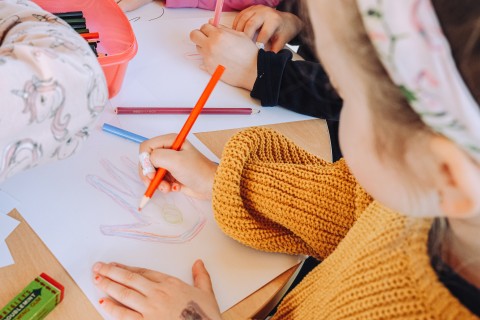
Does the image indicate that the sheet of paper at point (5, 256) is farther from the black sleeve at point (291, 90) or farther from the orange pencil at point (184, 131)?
the black sleeve at point (291, 90)

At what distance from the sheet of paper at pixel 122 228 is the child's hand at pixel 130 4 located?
1.12ft

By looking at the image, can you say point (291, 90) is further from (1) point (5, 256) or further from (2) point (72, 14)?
(1) point (5, 256)

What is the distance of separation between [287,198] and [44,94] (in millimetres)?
302

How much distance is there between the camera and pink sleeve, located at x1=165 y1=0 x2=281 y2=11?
0.89m

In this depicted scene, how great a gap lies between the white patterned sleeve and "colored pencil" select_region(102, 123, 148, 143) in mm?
138

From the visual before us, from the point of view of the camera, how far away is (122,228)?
20.7 inches

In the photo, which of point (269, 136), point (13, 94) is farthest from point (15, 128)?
point (269, 136)

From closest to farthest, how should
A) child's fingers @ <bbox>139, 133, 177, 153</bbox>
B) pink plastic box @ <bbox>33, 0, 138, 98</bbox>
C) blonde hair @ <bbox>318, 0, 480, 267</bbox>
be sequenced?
blonde hair @ <bbox>318, 0, 480, 267</bbox> < child's fingers @ <bbox>139, 133, 177, 153</bbox> < pink plastic box @ <bbox>33, 0, 138, 98</bbox>

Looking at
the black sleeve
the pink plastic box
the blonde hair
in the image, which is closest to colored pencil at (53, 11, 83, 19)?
the pink plastic box

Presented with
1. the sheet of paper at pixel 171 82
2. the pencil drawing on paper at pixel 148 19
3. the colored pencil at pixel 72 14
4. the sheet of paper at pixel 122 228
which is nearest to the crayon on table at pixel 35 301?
the sheet of paper at pixel 122 228

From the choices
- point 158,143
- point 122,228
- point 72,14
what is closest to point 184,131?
point 158,143

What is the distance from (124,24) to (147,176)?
257 mm

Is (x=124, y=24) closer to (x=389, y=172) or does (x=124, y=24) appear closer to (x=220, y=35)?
(x=220, y=35)

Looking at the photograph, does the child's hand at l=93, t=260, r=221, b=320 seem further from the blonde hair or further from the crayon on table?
the blonde hair
